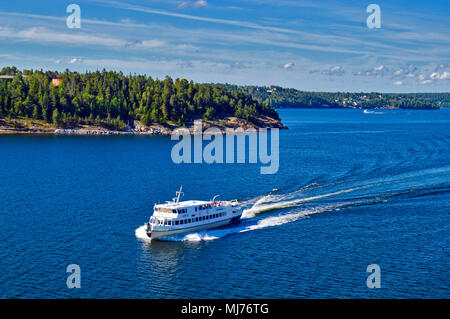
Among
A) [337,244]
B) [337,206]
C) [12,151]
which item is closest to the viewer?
[337,244]

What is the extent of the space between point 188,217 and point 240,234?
8684 millimetres

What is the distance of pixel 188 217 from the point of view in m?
78.8

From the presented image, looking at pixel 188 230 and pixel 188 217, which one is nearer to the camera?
pixel 188 230

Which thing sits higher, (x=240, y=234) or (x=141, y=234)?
(x=141, y=234)

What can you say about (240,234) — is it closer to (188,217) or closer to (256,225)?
(256,225)

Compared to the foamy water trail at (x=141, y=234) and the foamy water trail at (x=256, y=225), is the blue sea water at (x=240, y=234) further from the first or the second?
the foamy water trail at (x=256, y=225)

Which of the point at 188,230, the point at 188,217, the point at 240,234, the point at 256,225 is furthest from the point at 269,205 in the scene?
the point at 188,230

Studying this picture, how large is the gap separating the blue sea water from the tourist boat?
187 centimetres

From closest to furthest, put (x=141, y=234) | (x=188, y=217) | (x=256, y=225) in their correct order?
(x=141, y=234) → (x=188, y=217) → (x=256, y=225)

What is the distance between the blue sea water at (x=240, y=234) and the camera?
59625mm

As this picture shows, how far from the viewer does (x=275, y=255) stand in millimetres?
68938

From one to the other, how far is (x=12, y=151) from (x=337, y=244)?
130359mm
